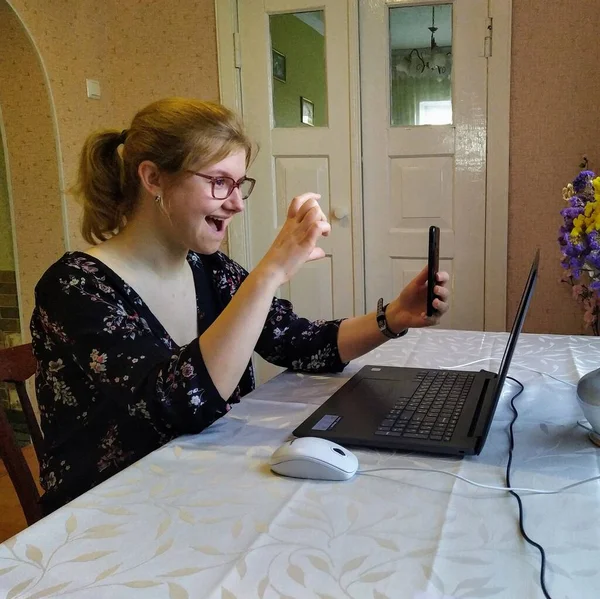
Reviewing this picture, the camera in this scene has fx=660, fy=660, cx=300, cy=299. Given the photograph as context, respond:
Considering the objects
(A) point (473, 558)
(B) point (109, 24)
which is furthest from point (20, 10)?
(A) point (473, 558)

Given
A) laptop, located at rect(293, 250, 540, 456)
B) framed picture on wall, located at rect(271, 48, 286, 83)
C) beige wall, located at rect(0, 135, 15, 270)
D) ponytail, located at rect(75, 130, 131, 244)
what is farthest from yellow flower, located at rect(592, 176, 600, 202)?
beige wall, located at rect(0, 135, 15, 270)

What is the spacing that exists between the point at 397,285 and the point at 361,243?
0.24 m

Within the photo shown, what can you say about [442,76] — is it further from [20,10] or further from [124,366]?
[124,366]

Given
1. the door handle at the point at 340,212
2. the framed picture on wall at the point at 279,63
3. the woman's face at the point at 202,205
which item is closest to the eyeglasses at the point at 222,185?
Answer: the woman's face at the point at 202,205

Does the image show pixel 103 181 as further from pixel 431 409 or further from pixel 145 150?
pixel 431 409

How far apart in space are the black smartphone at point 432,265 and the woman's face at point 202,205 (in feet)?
1.19

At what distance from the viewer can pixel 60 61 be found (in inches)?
109

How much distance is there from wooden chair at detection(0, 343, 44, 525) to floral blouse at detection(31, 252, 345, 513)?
35mm

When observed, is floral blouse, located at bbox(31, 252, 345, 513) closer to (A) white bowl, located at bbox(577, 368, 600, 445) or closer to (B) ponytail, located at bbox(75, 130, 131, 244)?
(B) ponytail, located at bbox(75, 130, 131, 244)

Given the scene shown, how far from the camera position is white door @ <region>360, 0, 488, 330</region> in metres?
2.63

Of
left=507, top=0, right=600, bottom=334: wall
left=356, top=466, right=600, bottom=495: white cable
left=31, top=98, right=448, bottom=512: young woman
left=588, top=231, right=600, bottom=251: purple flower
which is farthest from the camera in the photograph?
left=507, top=0, right=600, bottom=334: wall

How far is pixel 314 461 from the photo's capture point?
0.83m

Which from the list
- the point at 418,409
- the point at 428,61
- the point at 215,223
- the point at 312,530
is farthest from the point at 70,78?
the point at 312,530

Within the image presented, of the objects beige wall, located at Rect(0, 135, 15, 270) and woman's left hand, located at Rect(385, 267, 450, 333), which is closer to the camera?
woman's left hand, located at Rect(385, 267, 450, 333)
